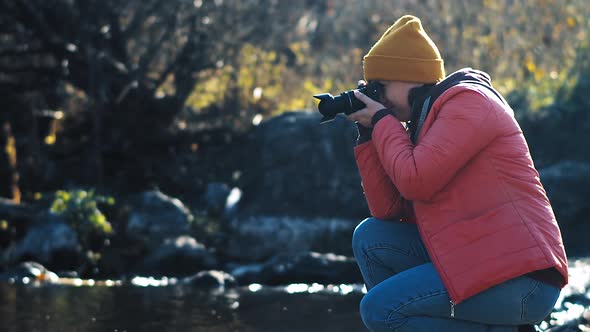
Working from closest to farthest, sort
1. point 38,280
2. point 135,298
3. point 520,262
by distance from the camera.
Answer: point 520,262
point 135,298
point 38,280

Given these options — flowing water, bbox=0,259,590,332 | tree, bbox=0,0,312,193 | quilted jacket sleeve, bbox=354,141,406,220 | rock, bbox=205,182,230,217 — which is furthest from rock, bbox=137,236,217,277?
quilted jacket sleeve, bbox=354,141,406,220

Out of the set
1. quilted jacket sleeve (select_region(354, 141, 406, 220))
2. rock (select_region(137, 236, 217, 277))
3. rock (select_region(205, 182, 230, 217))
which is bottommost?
quilted jacket sleeve (select_region(354, 141, 406, 220))

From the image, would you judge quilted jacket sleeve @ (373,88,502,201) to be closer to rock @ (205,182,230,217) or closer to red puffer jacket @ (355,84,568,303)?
red puffer jacket @ (355,84,568,303)

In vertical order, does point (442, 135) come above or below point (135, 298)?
below

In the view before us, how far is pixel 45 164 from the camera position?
1147cm

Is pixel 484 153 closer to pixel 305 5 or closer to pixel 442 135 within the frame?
pixel 442 135

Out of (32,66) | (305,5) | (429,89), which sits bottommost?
(429,89)

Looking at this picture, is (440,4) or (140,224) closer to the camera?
(140,224)

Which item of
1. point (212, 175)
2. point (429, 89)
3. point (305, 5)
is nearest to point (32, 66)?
point (212, 175)

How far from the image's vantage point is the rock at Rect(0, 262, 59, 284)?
8516mm

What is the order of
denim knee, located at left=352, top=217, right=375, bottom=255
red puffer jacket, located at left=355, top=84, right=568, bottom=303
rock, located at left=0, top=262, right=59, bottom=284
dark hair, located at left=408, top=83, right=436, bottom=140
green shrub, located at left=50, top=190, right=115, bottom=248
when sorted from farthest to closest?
green shrub, located at left=50, top=190, right=115, bottom=248, rock, located at left=0, top=262, right=59, bottom=284, denim knee, located at left=352, top=217, right=375, bottom=255, dark hair, located at left=408, top=83, right=436, bottom=140, red puffer jacket, located at left=355, top=84, right=568, bottom=303

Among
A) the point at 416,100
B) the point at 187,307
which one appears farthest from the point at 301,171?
the point at 416,100

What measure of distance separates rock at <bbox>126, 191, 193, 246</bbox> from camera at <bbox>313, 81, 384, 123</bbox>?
18.8 ft

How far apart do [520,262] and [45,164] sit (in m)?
8.49
